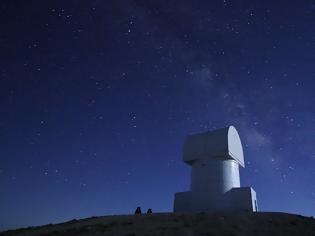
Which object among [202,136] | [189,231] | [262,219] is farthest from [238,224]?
[202,136]

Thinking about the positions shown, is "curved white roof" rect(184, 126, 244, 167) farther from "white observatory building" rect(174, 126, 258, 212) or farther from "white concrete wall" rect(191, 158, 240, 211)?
"white concrete wall" rect(191, 158, 240, 211)

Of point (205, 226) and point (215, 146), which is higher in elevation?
point (215, 146)

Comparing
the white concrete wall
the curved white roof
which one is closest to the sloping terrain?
the white concrete wall

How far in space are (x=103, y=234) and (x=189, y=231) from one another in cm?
437

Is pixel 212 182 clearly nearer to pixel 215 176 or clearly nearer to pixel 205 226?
pixel 215 176

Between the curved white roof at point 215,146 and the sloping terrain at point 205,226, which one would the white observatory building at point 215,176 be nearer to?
the curved white roof at point 215,146

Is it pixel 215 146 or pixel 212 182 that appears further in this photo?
pixel 215 146

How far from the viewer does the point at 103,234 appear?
47.3 feet

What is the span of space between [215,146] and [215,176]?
2584 mm

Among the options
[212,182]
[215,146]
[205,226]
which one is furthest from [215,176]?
[205,226]

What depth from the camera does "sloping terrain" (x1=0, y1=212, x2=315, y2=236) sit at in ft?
45.3

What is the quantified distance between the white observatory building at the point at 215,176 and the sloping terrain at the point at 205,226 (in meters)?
5.23

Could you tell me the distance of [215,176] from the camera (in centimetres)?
2317

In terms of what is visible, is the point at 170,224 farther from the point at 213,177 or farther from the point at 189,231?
the point at 213,177
